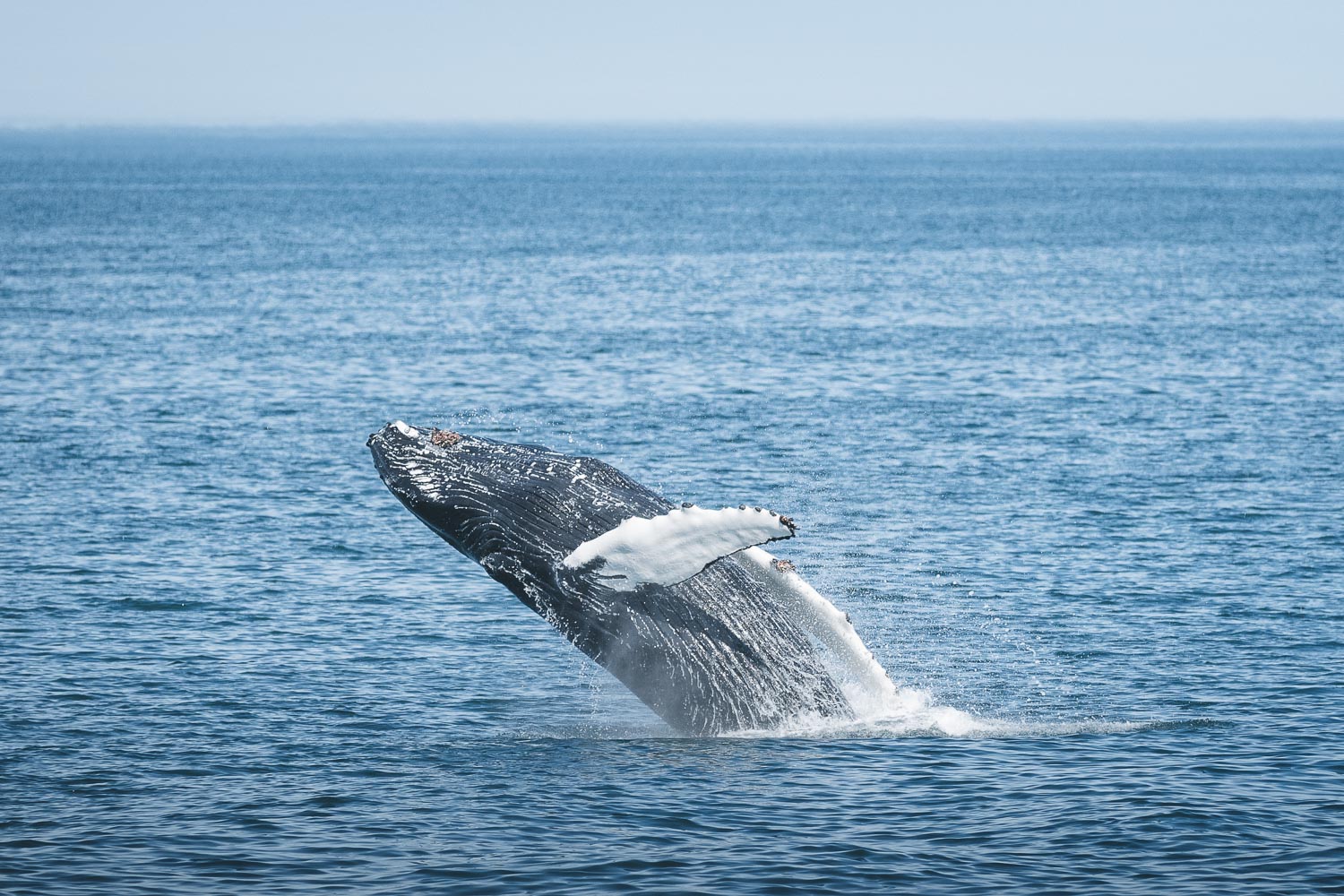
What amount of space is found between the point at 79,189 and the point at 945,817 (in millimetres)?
181133

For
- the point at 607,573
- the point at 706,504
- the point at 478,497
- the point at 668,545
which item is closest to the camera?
the point at 668,545

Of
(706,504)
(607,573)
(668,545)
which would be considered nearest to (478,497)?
(607,573)

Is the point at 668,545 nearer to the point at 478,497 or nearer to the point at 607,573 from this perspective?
the point at 607,573

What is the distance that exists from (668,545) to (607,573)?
70 cm

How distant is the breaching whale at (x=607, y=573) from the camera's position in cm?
1675

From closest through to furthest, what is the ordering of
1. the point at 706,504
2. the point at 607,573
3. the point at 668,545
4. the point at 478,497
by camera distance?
the point at 668,545 < the point at 607,573 < the point at 478,497 < the point at 706,504

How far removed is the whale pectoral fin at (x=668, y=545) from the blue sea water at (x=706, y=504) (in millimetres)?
3135

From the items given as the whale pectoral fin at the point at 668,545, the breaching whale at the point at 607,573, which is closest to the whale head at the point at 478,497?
the breaching whale at the point at 607,573

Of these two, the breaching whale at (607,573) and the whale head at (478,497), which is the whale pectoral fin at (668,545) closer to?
the breaching whale at (607,573)

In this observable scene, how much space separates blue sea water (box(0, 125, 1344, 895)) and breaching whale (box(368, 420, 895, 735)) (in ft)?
4.98

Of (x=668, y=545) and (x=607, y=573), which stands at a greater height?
(x=668, y=545)

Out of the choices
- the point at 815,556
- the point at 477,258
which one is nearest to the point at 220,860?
the point at 815,556

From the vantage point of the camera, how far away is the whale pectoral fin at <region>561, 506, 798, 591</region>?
14.6m

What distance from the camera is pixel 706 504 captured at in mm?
35281
